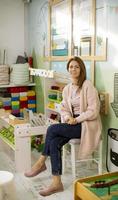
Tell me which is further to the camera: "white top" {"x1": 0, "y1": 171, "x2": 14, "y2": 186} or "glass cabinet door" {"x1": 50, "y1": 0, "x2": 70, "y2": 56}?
"glass cabinet door" {"x1": 50, "y1": 0, "x2": 70, "y2": 56}

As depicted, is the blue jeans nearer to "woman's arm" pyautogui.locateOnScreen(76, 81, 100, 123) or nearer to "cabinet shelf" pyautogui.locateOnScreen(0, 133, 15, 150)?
"woman's arm" pyautogui.locateOnScreen(76, 81, 100, 123)

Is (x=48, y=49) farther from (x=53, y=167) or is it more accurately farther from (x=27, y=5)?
(x=53, y=167)

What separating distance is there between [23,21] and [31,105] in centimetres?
137

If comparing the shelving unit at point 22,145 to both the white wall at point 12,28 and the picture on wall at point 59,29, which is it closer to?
the picture on wall at point 59,29

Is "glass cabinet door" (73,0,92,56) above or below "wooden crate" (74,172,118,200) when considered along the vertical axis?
above

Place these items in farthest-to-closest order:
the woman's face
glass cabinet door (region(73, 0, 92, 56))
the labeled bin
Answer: glass cabinet door (region(73, 0, 92, 56)) → the woman's face → the labeled bin

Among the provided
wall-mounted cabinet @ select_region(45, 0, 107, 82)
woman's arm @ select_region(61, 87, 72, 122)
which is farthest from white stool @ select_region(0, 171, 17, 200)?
wall-mounted cabinet @ select_region(45, 0, 107, 82)

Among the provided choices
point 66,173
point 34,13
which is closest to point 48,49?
point 34,13

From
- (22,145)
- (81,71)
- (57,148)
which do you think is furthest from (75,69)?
(22,145)

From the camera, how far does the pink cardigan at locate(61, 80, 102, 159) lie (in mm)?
2971

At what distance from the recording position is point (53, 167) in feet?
9.49

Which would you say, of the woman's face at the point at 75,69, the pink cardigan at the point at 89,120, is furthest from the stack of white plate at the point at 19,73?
the pink cardigan at the point at 89,120

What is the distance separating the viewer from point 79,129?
3.02 metres

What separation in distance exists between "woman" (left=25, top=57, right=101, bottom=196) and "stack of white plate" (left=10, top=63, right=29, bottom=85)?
151 centimetres
